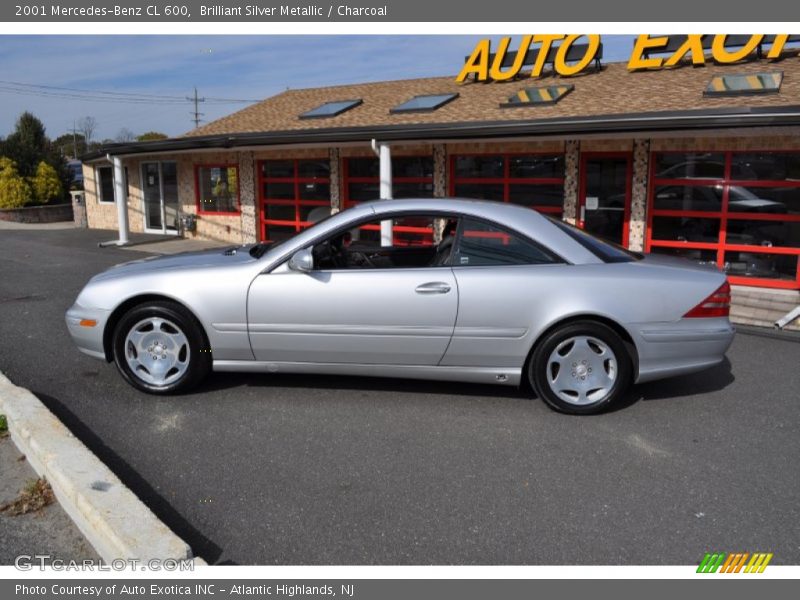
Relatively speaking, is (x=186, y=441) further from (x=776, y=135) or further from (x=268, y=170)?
Answer: (x=268, y=170)

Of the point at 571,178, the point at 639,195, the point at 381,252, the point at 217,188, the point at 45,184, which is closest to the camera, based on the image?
the point at 381,252

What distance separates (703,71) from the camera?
39.8ft

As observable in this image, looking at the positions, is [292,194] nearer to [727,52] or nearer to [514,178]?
[514,178]

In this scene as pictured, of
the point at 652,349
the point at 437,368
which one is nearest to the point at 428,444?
the point at 437,368

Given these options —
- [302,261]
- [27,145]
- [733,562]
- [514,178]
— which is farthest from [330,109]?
[27,145]

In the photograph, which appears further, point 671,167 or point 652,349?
point 671,167

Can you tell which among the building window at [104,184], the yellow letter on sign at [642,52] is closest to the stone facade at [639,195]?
the yellow letter on sign at [642,52]

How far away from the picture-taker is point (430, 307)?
4539 mm

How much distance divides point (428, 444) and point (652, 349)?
169 cm

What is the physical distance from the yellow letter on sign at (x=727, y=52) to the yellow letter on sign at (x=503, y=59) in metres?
3.73

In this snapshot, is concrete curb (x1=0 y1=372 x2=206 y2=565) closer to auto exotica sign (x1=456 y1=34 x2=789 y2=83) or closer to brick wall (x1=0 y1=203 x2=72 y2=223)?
auto exotica sign (x1=456 y1=34 x2=789 y2=83)

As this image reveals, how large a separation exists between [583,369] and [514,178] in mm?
8093

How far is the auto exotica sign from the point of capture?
1204cm

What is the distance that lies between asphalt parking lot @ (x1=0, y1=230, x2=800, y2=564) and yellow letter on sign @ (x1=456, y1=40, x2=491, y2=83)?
10804 mm
